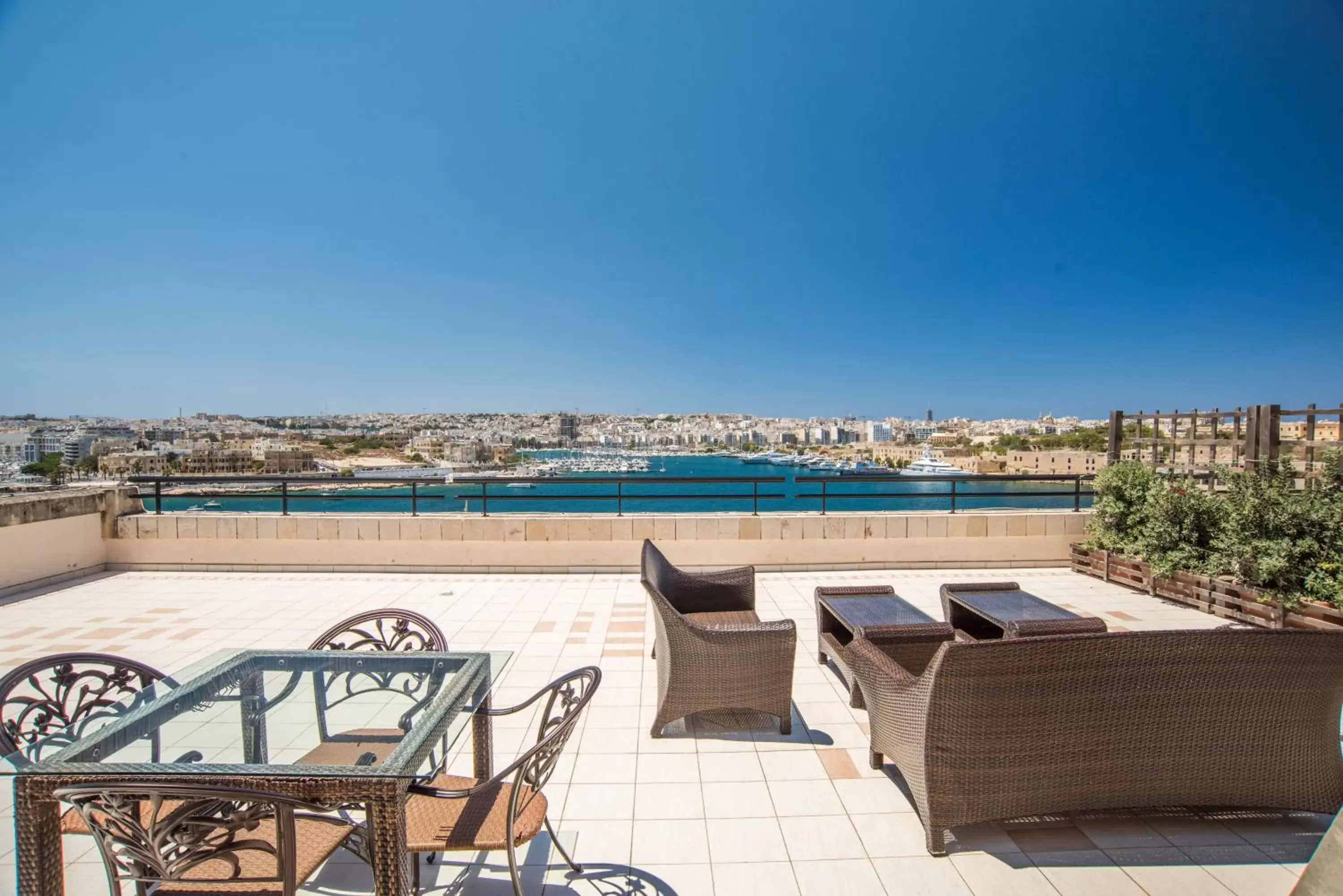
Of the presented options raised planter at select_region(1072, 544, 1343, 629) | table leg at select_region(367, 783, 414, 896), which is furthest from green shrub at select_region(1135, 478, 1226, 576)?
table leg at select_region(367, 783, 414, 896)

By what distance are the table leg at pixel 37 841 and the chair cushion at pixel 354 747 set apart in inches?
19.5

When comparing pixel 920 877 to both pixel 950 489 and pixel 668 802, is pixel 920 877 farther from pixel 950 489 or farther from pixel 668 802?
pixel 950 489

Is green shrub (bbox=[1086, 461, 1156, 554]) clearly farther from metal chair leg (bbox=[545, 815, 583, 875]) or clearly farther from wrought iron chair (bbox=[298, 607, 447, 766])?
wrought iron chair (bbox=[298, 607, 447, 766])

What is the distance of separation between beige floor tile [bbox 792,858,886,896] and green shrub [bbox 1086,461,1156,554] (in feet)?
17.6

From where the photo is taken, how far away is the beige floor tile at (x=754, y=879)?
1766 mm

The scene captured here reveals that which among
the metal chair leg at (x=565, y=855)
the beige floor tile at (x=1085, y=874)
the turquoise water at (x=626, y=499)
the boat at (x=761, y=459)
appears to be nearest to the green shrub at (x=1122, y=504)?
the turquoise water at (x=626, y=499)

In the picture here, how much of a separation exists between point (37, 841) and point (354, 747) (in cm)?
66

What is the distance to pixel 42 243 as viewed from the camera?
979cm

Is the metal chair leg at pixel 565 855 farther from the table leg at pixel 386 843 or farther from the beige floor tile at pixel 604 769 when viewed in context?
the table leg at pixel 386 843

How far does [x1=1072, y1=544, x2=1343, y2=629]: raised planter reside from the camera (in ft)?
12.7

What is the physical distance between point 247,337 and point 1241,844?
23898mm

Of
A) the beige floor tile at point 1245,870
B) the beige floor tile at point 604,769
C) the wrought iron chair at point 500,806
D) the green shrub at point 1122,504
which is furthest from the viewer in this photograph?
the green shrub at point 1122,504

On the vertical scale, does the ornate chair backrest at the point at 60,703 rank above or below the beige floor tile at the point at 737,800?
above

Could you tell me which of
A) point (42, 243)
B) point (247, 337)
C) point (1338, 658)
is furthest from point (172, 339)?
point (1338, 658)
